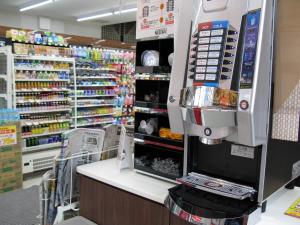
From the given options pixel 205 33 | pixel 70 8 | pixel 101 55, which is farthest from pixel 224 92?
pixel 70 8

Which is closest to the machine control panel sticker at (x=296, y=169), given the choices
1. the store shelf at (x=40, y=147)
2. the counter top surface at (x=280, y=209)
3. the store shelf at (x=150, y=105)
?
the counter top surface at (x=280, y=209)

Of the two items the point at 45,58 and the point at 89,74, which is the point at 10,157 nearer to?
the point at 45,58

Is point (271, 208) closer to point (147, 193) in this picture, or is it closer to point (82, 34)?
point (147, 193)

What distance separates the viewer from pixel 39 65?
5.30m

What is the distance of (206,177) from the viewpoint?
59.1 inches

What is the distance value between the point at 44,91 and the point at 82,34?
303 inches

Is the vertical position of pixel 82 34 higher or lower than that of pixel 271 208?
higher

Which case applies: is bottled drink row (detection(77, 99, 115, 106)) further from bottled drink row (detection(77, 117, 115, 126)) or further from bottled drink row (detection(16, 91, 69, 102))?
bottled drink row (detection(16, 91, 69, 102))

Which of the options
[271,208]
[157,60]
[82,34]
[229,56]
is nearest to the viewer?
[229,56]

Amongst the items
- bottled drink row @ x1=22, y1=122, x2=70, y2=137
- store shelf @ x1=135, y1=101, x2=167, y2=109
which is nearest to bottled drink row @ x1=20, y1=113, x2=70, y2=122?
bottled drink row @ x1=22, y1=122, x2=70, y2=137

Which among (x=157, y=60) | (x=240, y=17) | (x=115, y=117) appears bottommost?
(x=115, y=117)

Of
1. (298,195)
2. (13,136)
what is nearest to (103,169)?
(298,195)

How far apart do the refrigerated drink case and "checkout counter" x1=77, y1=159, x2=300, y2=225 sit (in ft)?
0.65

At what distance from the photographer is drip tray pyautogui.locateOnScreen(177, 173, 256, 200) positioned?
1297 millimetres
